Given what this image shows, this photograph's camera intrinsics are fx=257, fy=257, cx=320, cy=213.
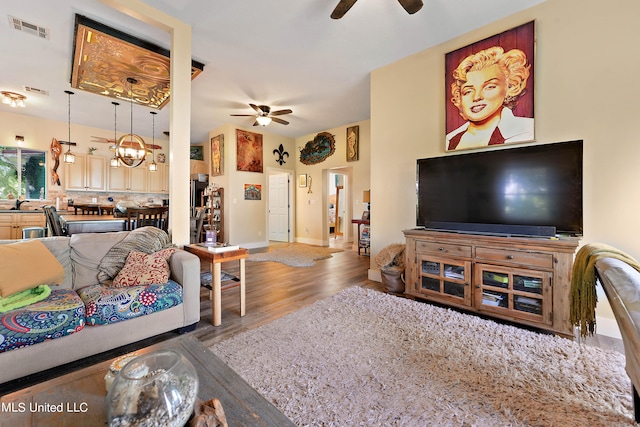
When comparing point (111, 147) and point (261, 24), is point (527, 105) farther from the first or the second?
point (111, 147)

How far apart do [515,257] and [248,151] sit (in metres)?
5.86

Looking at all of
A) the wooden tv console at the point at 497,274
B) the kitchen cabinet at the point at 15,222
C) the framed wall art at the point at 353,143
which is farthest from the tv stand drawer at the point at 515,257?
the kitchen cabinet at the point at 15,222

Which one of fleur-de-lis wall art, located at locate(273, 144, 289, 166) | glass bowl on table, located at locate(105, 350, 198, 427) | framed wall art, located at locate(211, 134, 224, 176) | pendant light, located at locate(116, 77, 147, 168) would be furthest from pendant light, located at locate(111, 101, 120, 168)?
glass bowl on table, located at locate(105, 350, 198, 427)

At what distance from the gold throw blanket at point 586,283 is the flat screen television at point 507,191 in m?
1.05

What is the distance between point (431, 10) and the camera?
262 centimetres

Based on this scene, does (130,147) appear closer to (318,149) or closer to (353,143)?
(318,149)

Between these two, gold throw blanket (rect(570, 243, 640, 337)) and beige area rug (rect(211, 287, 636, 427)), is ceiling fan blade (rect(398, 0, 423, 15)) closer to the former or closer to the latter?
gold throw blanket (rect(570, 243, 640, 337))

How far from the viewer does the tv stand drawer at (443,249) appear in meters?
2.53

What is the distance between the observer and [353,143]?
6.15 metres

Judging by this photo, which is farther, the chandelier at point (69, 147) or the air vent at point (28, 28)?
the chandelier at point (69, 147)

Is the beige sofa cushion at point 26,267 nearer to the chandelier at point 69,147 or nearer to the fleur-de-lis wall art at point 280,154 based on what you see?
the chandelier at point 69,147

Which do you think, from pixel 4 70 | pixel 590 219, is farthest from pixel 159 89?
pixel 590 219

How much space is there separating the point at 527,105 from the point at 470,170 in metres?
0.79

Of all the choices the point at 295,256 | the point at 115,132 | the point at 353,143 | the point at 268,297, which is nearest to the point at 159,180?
the point at 115,132
